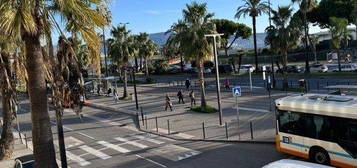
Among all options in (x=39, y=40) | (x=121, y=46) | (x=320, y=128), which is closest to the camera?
(x=39, y=40)

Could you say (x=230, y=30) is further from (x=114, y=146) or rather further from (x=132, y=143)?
(x=114, y=146)

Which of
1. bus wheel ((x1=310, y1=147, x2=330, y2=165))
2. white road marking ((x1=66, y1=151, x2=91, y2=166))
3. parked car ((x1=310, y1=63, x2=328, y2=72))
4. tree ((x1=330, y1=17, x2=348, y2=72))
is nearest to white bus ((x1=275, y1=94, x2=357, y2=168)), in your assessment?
bus wheel ((x1=310, y1=147, x2=330, y2=165))

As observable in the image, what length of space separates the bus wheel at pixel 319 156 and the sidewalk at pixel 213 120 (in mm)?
3503

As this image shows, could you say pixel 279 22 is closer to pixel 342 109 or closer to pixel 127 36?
pixel 127 36

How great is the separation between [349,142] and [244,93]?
2187 centimetres

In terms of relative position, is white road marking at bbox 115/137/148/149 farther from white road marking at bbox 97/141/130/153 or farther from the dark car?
the dark car

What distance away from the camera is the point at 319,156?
1203cm

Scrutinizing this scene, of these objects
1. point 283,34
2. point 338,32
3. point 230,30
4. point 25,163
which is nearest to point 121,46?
point 283,34

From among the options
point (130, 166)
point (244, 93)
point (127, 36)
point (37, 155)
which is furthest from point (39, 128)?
point (127, 36)

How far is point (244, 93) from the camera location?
3288cm

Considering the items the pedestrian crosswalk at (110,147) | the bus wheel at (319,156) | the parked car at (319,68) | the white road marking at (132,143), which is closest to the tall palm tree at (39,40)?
the pedestrian crosswalk at (110,147)

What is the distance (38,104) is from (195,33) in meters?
17.2

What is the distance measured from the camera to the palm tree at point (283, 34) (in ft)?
104

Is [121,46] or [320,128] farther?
[121,46]
